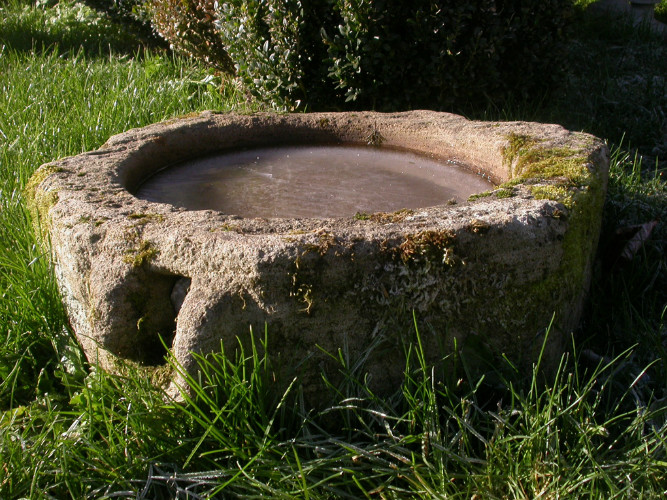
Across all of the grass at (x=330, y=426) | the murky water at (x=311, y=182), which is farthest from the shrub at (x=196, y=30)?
the grass at (x=330, y=426)

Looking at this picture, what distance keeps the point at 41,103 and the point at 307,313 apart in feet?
11.1

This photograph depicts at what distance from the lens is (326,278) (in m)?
1.69

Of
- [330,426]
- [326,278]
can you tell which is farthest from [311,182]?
[330,426]

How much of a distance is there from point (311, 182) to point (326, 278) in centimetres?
95

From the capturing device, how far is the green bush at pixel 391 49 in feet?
12.0

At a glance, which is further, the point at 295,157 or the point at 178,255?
the point at 295,157

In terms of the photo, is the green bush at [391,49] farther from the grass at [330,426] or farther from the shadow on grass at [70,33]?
the shadow on grass at [70,33]

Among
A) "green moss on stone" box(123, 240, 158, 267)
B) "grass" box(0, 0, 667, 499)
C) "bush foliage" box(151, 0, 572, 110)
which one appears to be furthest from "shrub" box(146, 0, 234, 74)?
"green moss on stone" box(123, 240, 158, 267)

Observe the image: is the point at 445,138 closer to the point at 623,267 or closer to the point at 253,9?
the point at 623,267

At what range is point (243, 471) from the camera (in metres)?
1.56

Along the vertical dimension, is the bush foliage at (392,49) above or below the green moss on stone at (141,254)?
above

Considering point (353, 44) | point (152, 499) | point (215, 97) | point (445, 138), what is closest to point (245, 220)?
point (152, 499)

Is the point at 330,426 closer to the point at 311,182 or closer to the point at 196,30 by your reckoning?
the point at 311,182

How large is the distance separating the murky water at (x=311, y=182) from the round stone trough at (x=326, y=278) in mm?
385
